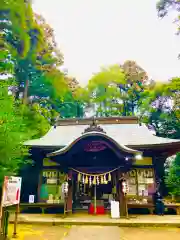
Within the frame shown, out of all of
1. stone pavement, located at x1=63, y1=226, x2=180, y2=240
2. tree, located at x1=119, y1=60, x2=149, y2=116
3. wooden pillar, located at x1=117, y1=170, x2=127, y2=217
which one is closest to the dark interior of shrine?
wooden pillar, located at x1=117, y1=170, x2=127, y2=217

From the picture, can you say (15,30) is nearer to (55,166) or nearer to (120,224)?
(55,166)

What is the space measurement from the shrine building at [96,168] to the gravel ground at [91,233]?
1910 millimetres

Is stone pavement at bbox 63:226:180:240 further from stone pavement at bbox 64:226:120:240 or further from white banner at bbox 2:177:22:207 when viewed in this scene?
white banner at bbox 2:177:22:207

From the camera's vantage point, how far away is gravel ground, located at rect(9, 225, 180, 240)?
21.2 feet

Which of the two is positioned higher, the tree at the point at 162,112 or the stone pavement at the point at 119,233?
the tree at the point at 162,112

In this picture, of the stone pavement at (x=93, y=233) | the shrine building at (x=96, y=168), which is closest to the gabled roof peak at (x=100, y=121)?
the shrine building at (x=96, y=168)

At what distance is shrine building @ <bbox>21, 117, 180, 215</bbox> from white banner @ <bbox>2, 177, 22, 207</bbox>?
3452 millimetres

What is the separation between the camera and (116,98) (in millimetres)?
29969

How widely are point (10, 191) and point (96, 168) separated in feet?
18.6

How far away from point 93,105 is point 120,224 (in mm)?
24402

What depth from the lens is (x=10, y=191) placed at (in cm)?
560

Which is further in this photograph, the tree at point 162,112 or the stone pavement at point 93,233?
the tree at point 162,112

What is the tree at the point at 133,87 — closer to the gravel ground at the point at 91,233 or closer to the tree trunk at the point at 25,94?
the tree trunk at the point at 25,94

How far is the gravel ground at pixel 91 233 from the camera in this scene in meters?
6.45
